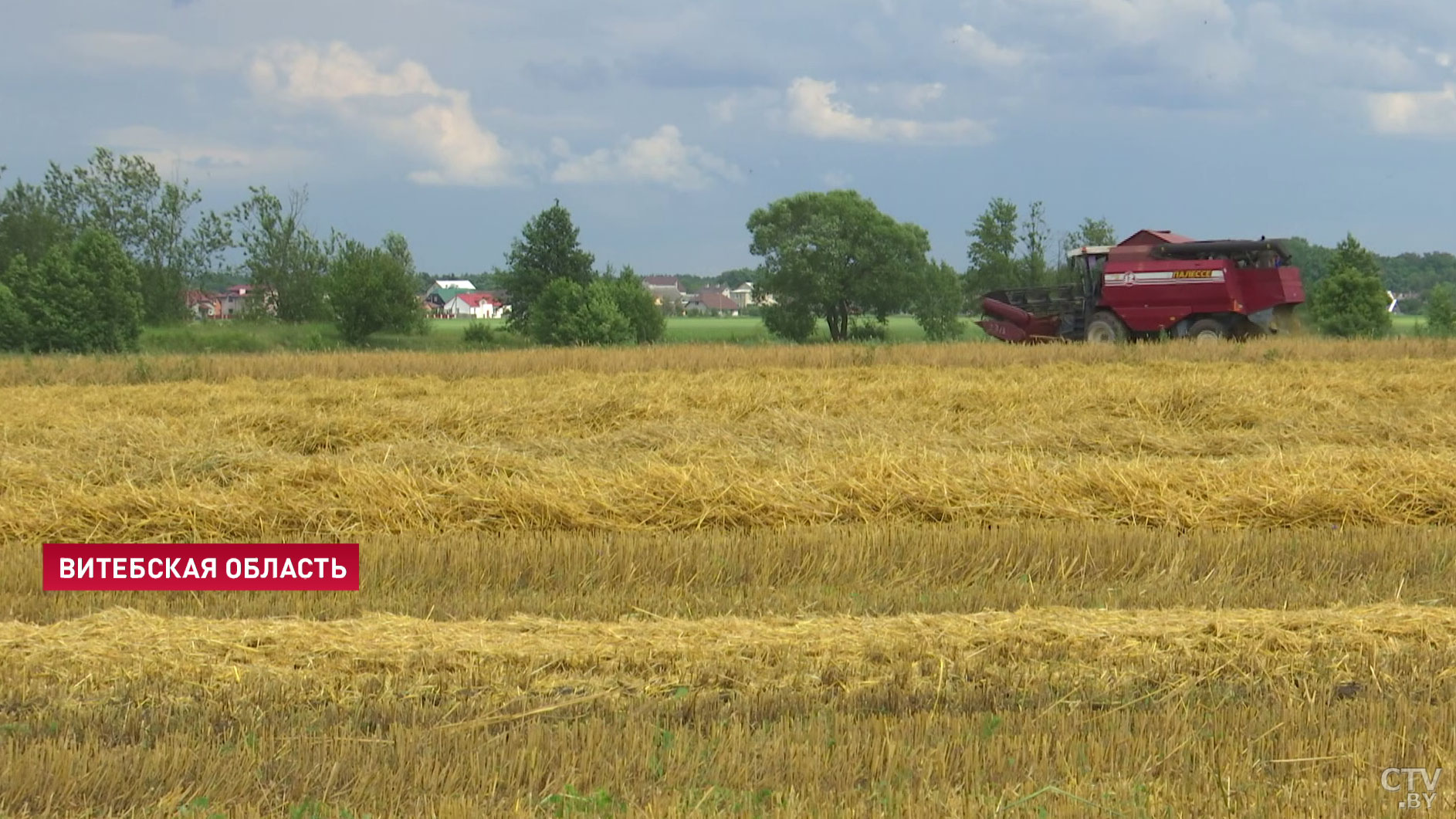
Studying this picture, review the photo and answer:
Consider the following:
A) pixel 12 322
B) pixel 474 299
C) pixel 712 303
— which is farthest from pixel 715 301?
pixel 12 322

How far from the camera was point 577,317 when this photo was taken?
145 ft

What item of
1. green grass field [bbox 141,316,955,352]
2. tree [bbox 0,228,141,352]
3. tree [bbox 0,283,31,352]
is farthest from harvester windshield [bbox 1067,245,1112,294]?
tree [bbox 0,283,31,352]

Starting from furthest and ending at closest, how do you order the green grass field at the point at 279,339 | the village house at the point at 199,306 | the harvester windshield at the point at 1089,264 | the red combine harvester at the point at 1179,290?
the village house at the point at 199,306, the green grass field at the point at 279,339, the harvester windshield at the point at 1089,264, the red combine harvester at the point at 1179,290

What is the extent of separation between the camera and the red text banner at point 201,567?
6.96 meters

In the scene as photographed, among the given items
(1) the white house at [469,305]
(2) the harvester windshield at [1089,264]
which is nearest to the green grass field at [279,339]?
(2) the harvester windshield at [1089,264]

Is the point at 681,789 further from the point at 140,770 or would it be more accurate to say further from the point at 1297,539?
the point at 1297,539

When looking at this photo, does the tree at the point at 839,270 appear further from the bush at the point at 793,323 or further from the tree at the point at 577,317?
the tree at the point at 577,317

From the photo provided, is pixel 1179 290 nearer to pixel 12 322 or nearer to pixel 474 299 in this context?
pixel 12 322

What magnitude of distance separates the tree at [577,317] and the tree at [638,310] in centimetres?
72

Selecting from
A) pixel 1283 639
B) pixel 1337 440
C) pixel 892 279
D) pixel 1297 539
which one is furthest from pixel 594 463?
pixel 892 279

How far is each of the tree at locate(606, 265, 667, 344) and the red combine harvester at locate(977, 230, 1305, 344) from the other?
78.4ft

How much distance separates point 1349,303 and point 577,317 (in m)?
27.3

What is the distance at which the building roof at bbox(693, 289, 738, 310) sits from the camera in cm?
12750

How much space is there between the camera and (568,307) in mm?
45469
